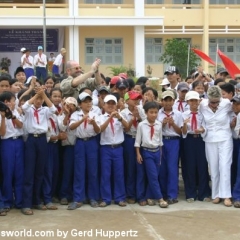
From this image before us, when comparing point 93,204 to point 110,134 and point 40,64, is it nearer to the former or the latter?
point 110,134

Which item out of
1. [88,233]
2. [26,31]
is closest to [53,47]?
[26,31]

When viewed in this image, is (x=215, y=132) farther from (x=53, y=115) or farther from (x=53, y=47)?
(x=53, y=47)

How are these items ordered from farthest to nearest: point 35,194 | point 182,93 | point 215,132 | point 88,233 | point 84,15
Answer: point 84,15 → point 182,93 → point 215,132 → point 35,194 → point 88,233

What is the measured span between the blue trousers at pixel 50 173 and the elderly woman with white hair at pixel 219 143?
194cm

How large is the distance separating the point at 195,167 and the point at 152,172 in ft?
2.19

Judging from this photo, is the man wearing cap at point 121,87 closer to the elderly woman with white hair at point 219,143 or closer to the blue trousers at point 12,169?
the elderly woman with white hair at point 219,143

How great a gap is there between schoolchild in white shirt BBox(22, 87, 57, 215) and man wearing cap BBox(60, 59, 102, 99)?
696mm

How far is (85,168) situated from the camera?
21.0ft

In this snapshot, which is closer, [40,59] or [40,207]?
[40,207]

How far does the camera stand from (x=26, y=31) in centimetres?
2439

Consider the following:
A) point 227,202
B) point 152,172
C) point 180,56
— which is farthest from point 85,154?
point 180,56

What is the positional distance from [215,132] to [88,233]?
226 cm

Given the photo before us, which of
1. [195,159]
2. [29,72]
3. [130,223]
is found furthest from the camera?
[29,72]

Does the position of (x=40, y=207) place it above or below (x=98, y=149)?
below
